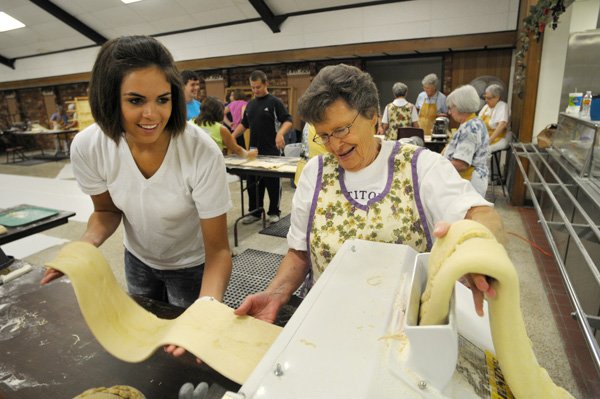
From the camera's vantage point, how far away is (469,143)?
9.76 ft

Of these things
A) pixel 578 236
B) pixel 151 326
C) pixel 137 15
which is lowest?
pixel 578 236

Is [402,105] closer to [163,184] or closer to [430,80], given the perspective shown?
[430,80]

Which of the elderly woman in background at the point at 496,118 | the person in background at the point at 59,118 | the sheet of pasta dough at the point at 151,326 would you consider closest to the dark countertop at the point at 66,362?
the sheet of pasta dough at the point at 151,326

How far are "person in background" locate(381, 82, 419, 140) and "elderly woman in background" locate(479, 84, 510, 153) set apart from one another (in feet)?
3.14

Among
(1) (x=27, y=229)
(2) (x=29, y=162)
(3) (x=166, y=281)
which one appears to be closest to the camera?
(3) (x=166, y=281)

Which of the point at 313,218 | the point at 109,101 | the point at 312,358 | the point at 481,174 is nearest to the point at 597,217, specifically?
the point at 481,174

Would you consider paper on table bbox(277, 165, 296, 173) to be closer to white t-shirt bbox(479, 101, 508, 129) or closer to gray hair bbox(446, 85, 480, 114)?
gray hair bbox(446, 85, 480, 114)

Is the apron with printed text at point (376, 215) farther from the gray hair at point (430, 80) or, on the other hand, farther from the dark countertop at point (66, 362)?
the gray hair at point (430, 80)

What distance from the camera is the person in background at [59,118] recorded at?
10.7 meters

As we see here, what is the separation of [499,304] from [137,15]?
906 centimetres

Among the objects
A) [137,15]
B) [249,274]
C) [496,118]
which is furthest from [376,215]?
[137,15]

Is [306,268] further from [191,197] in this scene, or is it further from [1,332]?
[1,332]

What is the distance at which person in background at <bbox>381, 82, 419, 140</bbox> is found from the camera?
5418 millimetres

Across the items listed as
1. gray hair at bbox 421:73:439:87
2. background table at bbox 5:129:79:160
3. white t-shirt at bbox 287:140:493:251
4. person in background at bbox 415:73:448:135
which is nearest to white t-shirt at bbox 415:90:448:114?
person in background at bbox 415:73:448:135
